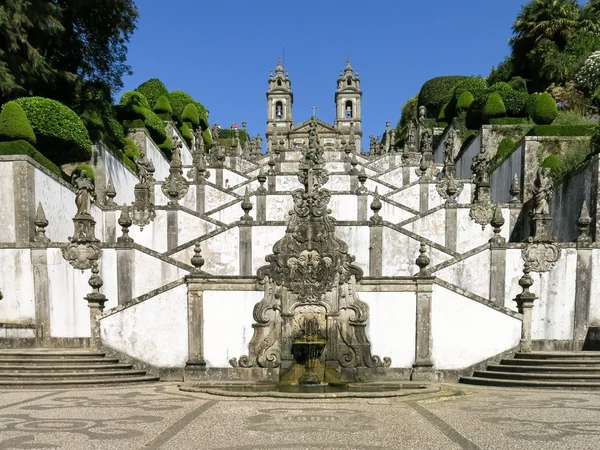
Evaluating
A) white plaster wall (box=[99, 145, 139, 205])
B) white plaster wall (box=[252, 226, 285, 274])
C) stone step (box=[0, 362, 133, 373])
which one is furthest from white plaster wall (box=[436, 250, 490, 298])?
white plaster wall (box=[99, 145, 139, 205])

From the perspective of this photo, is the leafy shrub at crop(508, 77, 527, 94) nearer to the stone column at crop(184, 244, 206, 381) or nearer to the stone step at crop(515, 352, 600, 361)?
the stone step at crop(515, 352, 600, 361)

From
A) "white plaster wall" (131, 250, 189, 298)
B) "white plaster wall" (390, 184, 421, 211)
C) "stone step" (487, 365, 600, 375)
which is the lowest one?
"stone step" (487, 365, 600, 375)

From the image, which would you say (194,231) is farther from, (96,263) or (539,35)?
(539,35)

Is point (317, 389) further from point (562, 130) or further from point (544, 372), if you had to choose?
point (562, 130)

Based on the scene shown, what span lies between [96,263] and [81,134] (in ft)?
24.1

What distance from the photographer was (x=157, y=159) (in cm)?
3303

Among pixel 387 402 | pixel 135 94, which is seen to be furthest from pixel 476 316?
pixel 135 94

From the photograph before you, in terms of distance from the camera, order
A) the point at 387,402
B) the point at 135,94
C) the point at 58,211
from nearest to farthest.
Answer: the point at 387,402 → the point at 58,211 → the point at 135,94

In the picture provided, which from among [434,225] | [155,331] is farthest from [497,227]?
[155,331]

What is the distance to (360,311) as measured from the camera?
12.9m

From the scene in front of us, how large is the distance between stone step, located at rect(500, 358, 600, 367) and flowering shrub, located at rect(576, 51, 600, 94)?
62.0 feet

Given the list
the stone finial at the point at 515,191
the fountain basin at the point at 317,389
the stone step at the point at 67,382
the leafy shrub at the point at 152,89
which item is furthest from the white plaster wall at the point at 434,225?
the leafy shrub at the point at 152,89

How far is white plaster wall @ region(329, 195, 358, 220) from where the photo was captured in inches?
902

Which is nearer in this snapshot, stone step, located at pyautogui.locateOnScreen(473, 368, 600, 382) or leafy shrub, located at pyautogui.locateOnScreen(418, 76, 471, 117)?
stone step, located at pyautogui.locateOnScreen(473, 368, 600, 382)
